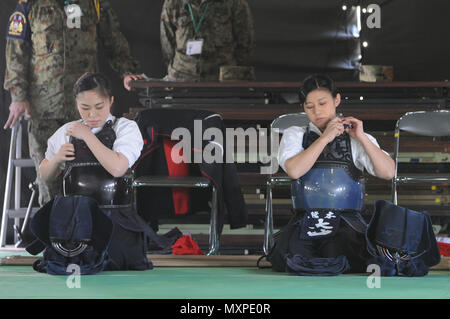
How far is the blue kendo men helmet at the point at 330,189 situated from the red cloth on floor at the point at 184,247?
0.93 metres

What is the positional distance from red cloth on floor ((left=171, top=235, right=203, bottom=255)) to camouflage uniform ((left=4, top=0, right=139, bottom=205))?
1326 mm

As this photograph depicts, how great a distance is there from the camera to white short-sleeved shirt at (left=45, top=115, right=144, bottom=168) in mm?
2287

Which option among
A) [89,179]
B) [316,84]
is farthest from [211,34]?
[89,179]

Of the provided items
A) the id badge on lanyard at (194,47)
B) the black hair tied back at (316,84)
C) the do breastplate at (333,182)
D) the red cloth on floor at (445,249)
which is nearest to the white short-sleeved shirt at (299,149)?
the do breastplate at (333,182)

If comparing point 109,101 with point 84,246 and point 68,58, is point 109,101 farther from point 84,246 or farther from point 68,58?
point 68,58

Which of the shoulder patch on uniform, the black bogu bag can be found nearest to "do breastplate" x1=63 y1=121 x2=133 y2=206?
the black bogu bag

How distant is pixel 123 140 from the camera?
2.31 meters

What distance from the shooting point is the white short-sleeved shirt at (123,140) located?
2287 millimetres

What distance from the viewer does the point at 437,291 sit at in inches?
70.5

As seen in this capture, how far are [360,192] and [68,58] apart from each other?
2.57 m

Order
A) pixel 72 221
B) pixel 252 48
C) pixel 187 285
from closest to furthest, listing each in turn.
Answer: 1. pixel 187 285
2. pixel 72 221
3. pixel 252 48

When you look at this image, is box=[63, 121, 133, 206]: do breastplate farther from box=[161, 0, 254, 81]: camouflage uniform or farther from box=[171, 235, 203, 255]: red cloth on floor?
box=[161, 0, 254, 81]: camouflage uniform
